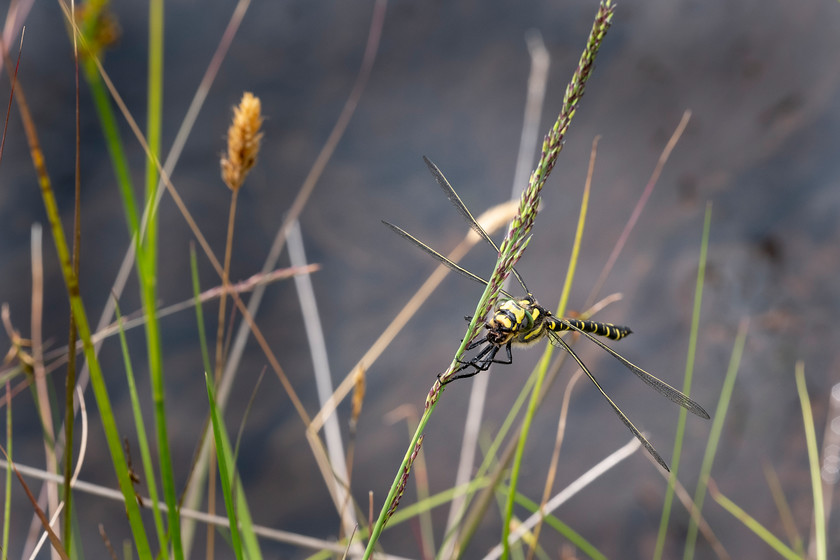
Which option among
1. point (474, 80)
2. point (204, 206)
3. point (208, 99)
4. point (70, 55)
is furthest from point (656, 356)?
point (70, 55)

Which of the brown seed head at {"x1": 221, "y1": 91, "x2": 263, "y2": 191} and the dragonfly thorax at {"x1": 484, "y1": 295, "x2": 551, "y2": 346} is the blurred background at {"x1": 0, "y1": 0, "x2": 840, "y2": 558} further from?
the brown seed head at {"x1": 221, "y1": 91, "x2": 263, "y2": 191}

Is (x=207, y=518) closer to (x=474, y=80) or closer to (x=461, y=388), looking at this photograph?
(x=461, y=388)

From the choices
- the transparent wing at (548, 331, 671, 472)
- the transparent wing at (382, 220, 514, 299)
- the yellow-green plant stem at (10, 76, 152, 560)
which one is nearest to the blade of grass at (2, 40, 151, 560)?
the yellow-green plant stem at (10, 76, 152, 560)

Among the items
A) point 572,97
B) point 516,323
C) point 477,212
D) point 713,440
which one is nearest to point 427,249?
point 516,323

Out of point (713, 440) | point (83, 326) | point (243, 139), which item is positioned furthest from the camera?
point (713, 440)

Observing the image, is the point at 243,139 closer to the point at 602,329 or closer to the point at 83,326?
the point at 83,326

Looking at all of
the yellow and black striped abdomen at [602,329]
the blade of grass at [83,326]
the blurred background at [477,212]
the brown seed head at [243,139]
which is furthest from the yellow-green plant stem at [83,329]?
the blurred background at [477,212]
